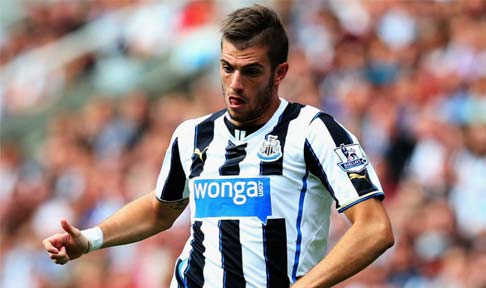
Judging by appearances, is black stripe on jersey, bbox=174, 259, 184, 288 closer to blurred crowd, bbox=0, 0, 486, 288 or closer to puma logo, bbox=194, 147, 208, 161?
puma logo, bbox=194, 147, 208, 161

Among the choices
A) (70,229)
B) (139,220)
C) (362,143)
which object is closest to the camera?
(70,229)

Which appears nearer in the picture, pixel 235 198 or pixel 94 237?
pixel 235 198

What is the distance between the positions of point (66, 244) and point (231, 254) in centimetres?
83

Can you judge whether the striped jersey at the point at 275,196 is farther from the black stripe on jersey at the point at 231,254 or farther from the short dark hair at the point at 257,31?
the short dark hair at the point at 257,31

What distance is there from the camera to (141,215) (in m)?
5.73

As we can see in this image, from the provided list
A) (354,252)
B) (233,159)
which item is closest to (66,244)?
(233,159)

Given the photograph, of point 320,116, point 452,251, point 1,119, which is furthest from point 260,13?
point 1,119

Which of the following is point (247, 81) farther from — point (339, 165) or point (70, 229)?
point (70, 229)

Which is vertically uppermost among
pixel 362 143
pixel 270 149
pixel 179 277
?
pixel 270 149

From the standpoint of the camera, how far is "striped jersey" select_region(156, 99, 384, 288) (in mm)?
4934

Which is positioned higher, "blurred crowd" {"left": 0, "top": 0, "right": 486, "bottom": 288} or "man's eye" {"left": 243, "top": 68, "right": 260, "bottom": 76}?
"man's eye" {"left": 243, "top": 68, "right": 260, "bottom": 76}

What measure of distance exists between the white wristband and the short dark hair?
1.19 metres

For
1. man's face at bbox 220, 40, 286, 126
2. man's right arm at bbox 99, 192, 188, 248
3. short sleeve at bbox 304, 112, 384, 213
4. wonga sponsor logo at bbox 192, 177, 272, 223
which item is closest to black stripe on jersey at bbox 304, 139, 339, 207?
short sleeve at bbox 304, 112, 384, 213

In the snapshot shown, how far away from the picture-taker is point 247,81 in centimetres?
506
